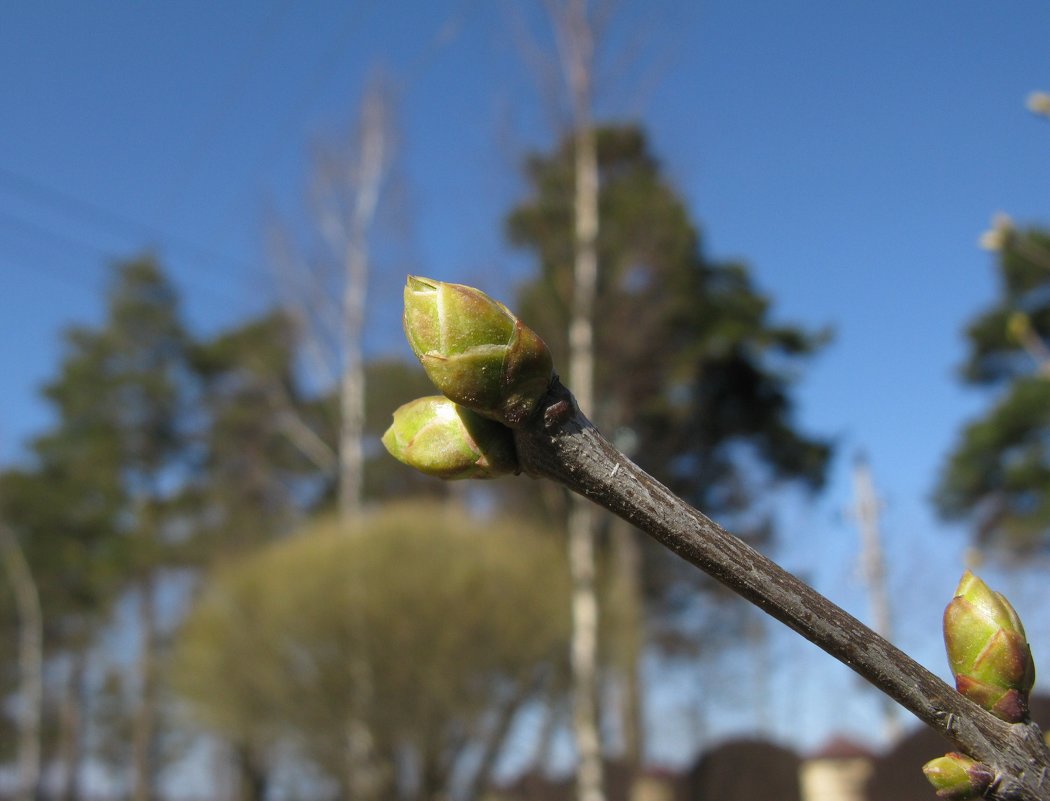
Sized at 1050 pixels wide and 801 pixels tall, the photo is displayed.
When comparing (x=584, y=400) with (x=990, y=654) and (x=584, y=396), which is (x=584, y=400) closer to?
(x=584, y=396)

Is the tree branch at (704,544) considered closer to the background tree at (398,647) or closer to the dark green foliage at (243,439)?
the background tree at (398,647)

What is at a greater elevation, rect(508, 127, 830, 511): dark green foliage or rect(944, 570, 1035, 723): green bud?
rect(508, 127, 830, 511): dark green foliage

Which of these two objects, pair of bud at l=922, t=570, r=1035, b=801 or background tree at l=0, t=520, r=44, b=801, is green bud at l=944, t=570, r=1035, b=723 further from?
background tree at l=0, t=520, r=44, b=801

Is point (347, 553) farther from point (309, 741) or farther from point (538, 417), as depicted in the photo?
point (538, 417)

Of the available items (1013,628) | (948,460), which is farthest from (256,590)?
(1013,628)

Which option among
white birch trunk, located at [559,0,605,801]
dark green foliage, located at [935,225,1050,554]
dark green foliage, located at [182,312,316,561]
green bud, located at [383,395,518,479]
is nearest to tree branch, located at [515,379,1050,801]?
green bud, located at [383,395,518,479]

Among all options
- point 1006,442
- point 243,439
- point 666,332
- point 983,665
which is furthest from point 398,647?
point 243,439
